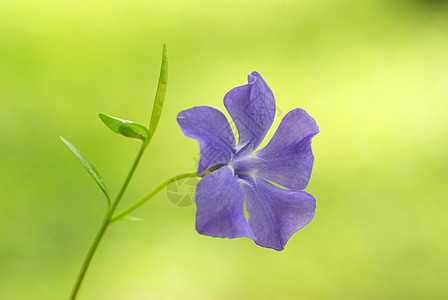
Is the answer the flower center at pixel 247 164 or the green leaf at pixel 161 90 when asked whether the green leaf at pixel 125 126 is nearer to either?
the green leaf at pixel 161 90

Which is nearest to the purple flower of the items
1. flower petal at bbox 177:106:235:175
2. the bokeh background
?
flower petal at bbox 177:106:235:175

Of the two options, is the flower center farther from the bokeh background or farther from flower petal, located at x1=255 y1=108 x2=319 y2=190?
the bokeh background

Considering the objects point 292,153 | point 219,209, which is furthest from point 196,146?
point 219,209

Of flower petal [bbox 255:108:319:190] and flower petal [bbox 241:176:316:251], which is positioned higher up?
flower petal [bbox 255:108:319:190]

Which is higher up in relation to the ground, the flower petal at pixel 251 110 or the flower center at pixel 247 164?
the flower petal at pixel 251 110

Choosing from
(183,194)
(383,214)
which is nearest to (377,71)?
(383,214)

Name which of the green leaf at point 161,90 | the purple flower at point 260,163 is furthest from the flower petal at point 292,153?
the green leaf at point 161,90

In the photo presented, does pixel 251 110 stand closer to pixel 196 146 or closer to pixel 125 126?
pixel 125 126

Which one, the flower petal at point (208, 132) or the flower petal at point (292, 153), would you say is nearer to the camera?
the flower petal at point (208, 132)
